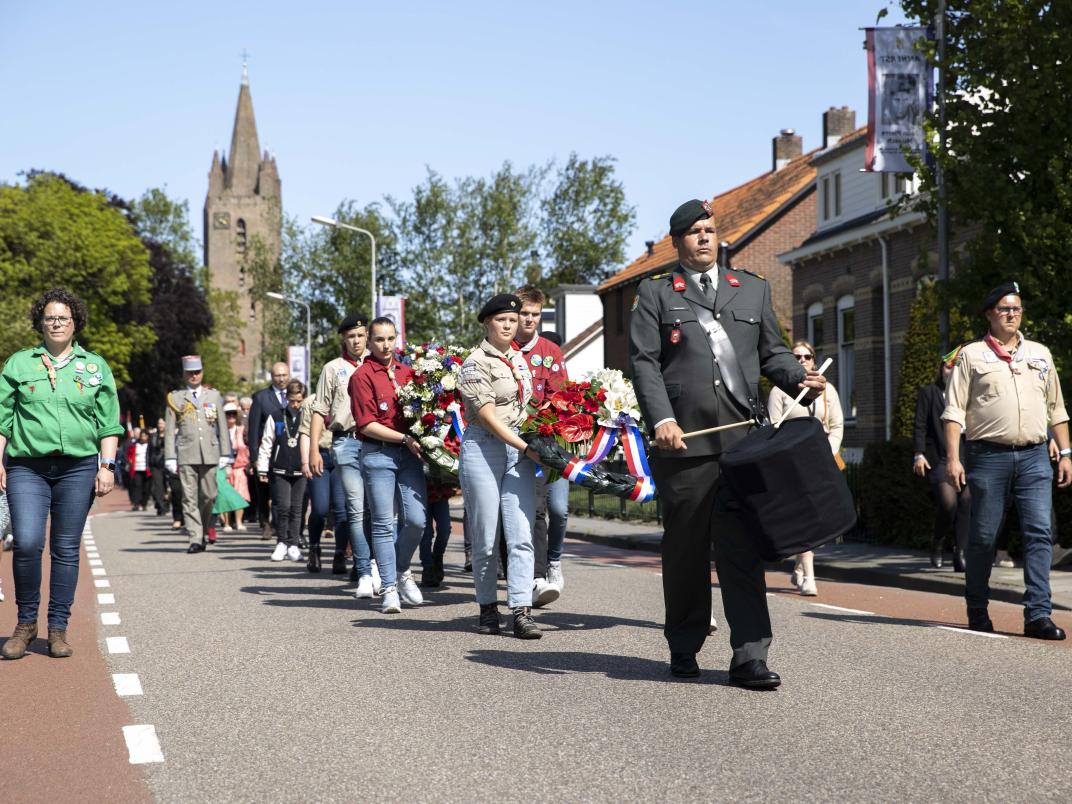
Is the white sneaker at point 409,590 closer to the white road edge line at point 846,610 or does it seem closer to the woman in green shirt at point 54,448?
the woman in green shirt at point 54,448

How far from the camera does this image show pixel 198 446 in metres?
17.0

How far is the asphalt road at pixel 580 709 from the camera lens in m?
4.95

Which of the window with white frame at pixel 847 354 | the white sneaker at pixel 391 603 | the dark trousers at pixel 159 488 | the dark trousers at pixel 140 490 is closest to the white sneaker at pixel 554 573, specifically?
the white sneaker at pixel 391 603

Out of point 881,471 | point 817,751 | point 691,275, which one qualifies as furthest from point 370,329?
point 881,471

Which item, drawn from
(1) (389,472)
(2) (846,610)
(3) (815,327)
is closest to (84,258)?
(3) (815,327)

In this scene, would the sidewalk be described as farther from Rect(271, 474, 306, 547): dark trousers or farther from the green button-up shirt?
the green button-up shirt

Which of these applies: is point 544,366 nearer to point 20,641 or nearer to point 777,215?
point 20,641

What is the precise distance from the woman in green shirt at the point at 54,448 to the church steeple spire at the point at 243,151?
128m

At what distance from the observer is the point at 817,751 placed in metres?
5.36

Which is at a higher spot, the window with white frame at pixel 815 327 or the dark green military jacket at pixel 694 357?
the window with white frame at pixel 815 327

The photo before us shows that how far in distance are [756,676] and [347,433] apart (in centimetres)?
570

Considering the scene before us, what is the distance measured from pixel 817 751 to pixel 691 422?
73.0 inches

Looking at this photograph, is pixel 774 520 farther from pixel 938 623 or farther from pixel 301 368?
pixel 301 368

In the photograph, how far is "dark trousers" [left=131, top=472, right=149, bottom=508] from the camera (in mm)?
33719
